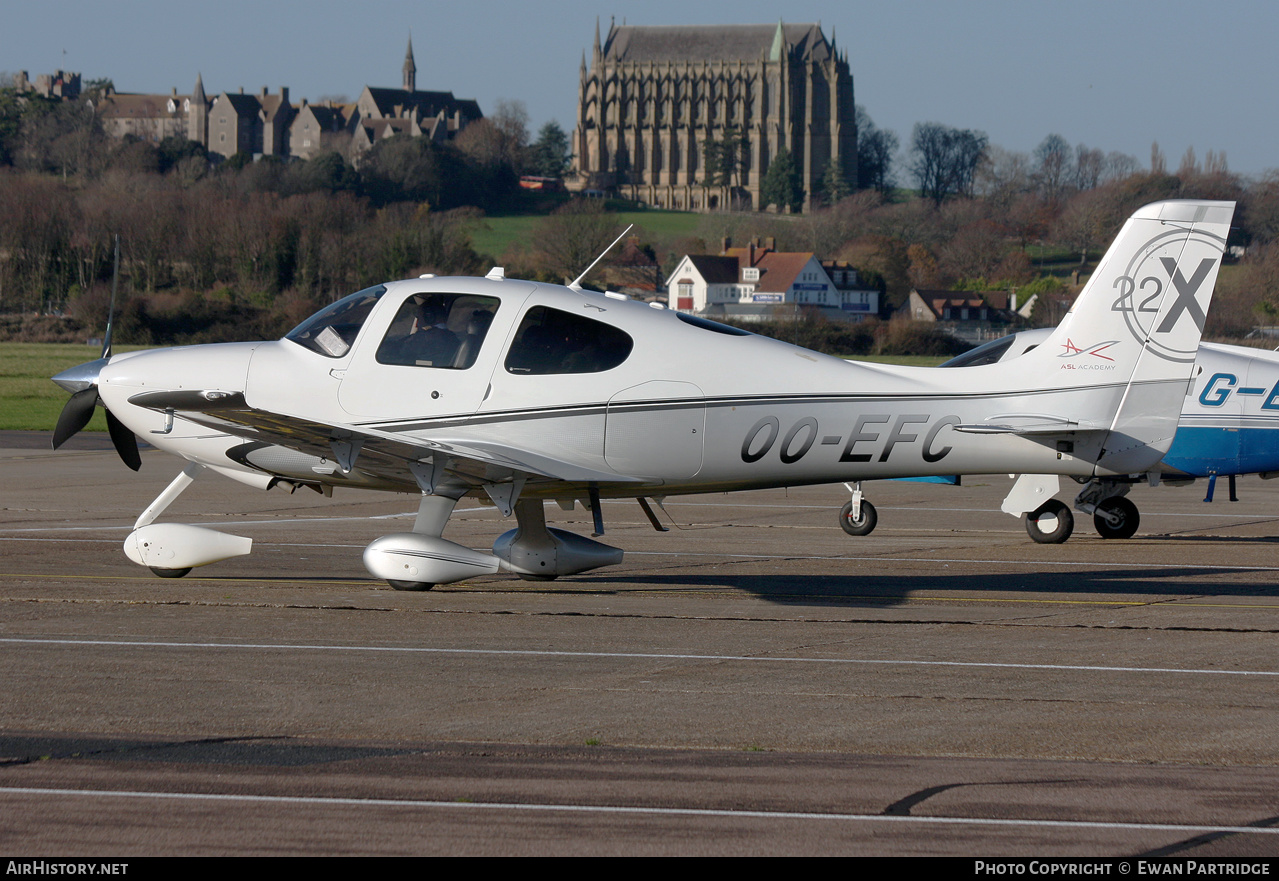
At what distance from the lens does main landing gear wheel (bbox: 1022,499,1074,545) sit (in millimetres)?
14820

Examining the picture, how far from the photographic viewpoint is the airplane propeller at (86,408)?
1071 centimetres

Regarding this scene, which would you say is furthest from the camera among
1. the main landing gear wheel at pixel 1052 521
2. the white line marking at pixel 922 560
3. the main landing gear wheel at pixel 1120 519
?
the main landing gear wheel at pixel 1120 519

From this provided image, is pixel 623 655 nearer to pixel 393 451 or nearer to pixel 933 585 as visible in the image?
pixel 393 451

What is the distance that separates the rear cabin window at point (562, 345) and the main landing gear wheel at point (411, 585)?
69.4 inches

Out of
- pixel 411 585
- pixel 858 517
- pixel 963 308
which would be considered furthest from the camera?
pixel 963 308

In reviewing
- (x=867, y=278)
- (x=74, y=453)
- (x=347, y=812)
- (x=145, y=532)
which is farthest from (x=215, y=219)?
(x=347, y=812)

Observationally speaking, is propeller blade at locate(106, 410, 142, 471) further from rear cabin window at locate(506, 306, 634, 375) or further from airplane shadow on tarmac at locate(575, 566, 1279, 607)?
airplane shadow on tarmac at locate(575, 566, 1279, 607)

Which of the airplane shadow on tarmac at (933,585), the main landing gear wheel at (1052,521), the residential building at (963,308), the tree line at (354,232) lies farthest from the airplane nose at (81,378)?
the residential building at (963,308)

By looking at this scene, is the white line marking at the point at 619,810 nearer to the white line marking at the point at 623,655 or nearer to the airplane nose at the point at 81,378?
the white line marking at the point at 623,655

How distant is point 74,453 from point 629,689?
822 inches

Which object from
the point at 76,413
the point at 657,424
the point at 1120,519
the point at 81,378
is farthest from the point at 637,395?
the point at 1120,519

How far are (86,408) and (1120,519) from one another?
11.0 m

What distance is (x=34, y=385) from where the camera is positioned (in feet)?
150

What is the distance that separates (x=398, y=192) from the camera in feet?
554
